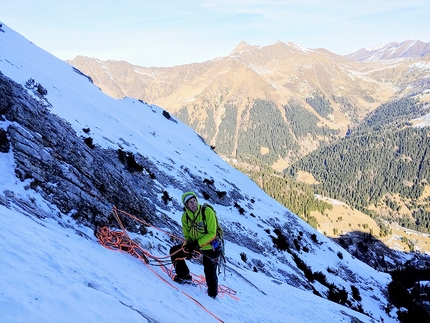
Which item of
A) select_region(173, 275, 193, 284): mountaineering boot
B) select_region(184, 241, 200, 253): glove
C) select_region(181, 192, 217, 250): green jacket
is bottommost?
select_region(173, 275, 193, 284): mountaineering boot

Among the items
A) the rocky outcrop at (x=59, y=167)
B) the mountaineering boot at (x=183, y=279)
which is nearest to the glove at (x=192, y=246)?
the mountaineering boot at (x=183, y=279)

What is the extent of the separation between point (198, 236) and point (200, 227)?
388mm

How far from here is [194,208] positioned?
9922 mm

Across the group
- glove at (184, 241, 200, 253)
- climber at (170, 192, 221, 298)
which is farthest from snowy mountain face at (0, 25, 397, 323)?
glove at (184, 241, 200, 253)

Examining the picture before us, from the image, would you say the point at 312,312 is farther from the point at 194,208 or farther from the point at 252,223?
the point at 252,223

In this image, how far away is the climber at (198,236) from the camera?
32.6 ft

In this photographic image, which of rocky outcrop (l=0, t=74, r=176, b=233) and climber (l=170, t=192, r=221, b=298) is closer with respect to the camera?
climber (l=170, t=192, r=221, b=298)

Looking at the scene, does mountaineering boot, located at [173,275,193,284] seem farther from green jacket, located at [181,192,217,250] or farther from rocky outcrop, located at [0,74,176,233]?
rocky outcrop, located at [0,74,176,233]

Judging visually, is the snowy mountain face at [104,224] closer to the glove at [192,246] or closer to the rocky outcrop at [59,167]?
the rocky outcrop at [59,167]

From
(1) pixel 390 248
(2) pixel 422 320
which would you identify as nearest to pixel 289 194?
(1) pixel 390 248

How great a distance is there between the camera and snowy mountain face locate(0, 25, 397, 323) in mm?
7203

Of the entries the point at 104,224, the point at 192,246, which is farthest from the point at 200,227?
the point at 104,224

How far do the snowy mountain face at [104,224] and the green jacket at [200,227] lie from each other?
1890 mm

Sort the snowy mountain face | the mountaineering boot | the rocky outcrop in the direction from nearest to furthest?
the snowy mountain face
the mountaineering boot
the rocky outcrop
